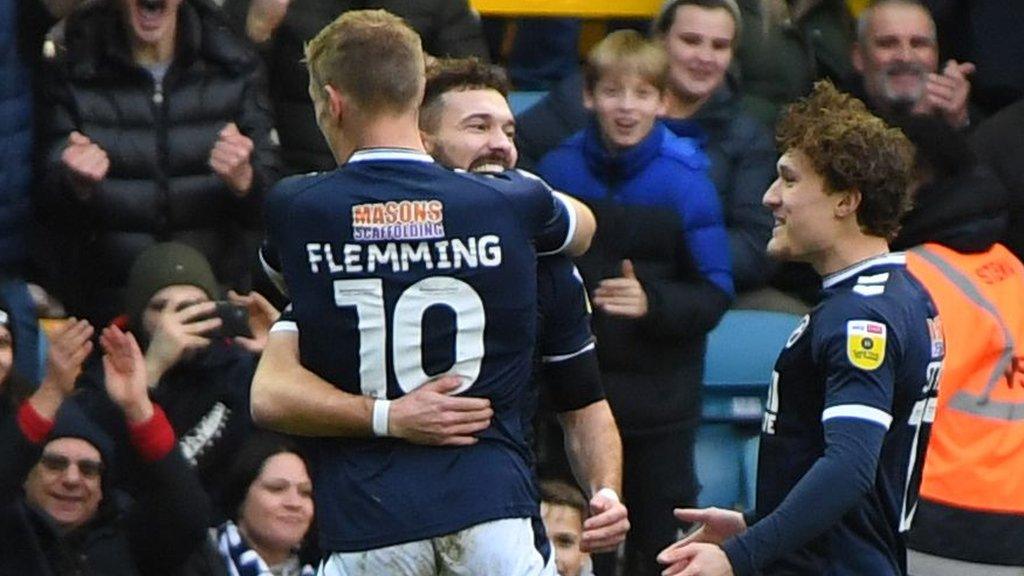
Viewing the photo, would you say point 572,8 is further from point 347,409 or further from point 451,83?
point 347,409

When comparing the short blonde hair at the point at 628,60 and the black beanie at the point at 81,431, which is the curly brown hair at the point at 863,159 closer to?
the short blonde hair at the point at 628,60

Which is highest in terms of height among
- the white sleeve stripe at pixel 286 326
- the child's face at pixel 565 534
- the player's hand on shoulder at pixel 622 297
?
the white sleeve stripe at pixel 286 326

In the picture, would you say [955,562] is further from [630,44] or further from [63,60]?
[63,60]

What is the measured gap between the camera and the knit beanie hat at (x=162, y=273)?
309 inches

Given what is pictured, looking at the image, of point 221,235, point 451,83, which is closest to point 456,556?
point 451,83

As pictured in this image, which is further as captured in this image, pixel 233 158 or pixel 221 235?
pixel 221 235

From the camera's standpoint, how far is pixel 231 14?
Result: 28.8 feet

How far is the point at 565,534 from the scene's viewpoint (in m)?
8.15

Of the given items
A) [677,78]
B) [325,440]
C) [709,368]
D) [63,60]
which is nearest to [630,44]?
[677,78]

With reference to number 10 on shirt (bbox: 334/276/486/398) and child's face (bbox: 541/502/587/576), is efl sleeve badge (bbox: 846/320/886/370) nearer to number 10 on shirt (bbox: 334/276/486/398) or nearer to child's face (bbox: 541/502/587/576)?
number 10 on shirt (bbox: 334/276/486/398)

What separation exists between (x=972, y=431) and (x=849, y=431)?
8.41 ft

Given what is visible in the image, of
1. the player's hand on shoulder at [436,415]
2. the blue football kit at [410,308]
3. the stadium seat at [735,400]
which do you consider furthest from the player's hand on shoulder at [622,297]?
the player's hand on shoulder at [436,415]

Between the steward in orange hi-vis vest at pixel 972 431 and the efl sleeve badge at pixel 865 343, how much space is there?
2.28m

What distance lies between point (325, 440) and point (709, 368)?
135 inches
